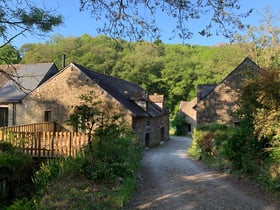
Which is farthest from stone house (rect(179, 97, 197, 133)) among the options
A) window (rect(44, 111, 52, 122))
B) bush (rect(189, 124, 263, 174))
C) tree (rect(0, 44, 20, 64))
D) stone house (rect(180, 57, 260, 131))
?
tree (rect(0, 44, 20, 64))

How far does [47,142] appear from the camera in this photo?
14938mm

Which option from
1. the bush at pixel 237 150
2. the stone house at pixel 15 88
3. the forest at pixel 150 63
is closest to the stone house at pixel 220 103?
the bush at pixel 237 150

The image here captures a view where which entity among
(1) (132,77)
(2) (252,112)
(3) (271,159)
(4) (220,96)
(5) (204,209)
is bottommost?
(5) (204,209)

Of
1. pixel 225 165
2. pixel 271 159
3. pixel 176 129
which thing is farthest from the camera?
pixel 176 129

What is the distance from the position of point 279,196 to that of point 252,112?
340 cm

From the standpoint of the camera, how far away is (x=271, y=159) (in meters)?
9.89

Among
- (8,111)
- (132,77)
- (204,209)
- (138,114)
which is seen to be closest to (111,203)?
(204,209)

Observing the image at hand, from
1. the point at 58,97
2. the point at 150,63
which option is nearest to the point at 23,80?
the point at 58,97

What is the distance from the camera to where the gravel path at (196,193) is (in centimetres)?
797

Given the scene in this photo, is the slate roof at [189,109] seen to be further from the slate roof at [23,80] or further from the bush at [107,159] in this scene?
the bush at [107,159]

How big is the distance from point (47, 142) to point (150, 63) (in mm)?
44123

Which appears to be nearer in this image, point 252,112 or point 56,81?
point 252,112

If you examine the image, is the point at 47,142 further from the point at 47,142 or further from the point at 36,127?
the point at 36,127

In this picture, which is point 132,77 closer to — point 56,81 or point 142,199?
point 56,81
